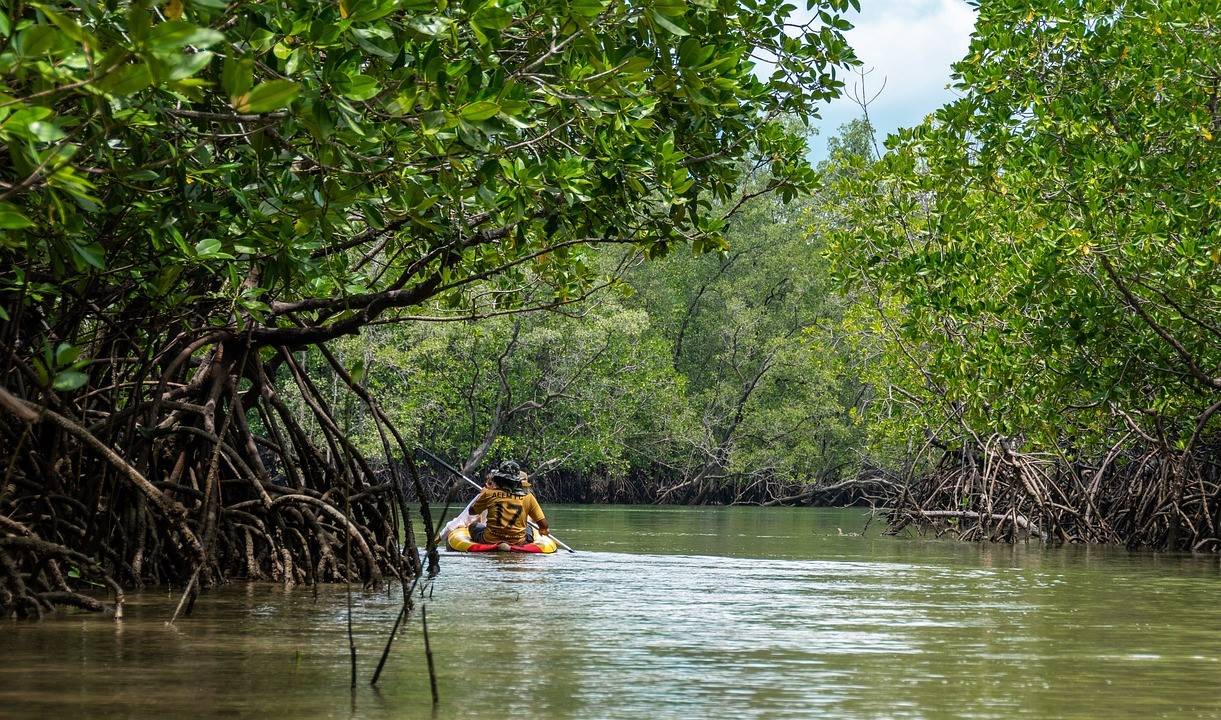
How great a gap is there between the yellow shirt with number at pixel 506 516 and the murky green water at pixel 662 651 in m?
2.17

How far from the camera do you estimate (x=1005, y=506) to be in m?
17.6

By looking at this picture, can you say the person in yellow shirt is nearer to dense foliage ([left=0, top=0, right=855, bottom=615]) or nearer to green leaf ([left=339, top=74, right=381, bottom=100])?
dense foliage ([left=0, top=0, right=855, bottom=615])

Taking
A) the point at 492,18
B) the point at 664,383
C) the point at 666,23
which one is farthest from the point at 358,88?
the point at 664,383

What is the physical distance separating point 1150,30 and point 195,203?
27.8ft

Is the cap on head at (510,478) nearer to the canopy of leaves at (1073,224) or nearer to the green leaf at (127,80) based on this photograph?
the canopy of leaves at (1073,224)

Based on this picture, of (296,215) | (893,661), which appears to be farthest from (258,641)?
(893,661)

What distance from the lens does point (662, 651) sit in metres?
6.20

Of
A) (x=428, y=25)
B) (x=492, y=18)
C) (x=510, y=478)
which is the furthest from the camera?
(x=510, y=478)

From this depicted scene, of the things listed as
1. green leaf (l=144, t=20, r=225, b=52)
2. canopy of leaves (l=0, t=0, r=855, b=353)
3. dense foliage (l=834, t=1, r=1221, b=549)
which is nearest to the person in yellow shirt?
canopy of leaves (l=0, t=0, r=855, b=353)

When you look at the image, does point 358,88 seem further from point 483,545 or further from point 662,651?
point 483,545

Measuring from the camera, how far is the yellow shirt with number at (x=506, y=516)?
13.1 m

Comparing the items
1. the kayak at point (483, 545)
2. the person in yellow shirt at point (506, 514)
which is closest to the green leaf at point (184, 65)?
the person in yellow shirt at point (506, 514)

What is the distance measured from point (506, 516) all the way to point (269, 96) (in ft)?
31.1

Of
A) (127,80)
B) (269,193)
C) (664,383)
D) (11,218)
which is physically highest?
(664,383)
